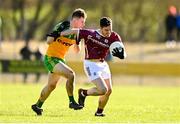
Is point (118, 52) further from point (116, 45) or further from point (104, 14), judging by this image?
point (104, 14)

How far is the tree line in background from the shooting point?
54188 mm

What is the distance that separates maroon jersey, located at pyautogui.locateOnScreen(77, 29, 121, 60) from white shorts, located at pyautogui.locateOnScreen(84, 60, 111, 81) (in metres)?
0.12

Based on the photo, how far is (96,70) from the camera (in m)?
15.1

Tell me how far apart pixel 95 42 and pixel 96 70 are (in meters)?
0.56

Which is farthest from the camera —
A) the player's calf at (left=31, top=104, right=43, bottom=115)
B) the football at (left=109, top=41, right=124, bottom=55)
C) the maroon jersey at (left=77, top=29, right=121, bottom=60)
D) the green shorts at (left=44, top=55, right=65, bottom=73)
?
the green shorts at (left=44, top=55, right=65, bottom=73)

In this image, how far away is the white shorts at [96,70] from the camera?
15.1 metres

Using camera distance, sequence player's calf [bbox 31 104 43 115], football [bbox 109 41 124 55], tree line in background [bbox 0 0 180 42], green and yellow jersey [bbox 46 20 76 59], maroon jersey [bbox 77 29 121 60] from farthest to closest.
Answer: tree line in background [bbox 0 0 180 42], green and yellow jersey [bbox 46 20 76 59], player's calf [bbox 31 104 43 115], maroon jersey [bbox 77 29 121 60], football [bbox 109 41 124 55]

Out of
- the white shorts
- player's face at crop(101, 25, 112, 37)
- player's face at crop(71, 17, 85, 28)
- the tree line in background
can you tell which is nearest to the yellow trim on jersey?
player's face at crop(71, 17, 85, 28)

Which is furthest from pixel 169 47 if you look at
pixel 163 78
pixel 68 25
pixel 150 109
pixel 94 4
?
pixel 68 25

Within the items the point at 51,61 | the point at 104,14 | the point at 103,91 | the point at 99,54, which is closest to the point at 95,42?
the point at 99,54

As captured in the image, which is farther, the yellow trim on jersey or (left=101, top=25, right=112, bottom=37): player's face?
the yellow trim on jersey

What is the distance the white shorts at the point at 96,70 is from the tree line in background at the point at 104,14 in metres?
37.4

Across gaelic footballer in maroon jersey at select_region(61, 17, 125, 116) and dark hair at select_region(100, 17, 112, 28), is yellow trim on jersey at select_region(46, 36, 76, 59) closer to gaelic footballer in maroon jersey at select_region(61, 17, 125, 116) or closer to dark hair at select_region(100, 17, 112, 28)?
gaelic footballer in maroon jersey at select_region(61, 17, 125, 116)

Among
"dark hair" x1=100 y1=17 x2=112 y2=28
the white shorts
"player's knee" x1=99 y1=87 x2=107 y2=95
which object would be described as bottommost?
"player's knee" x1=99 y1=87 x2=107 y2=95
